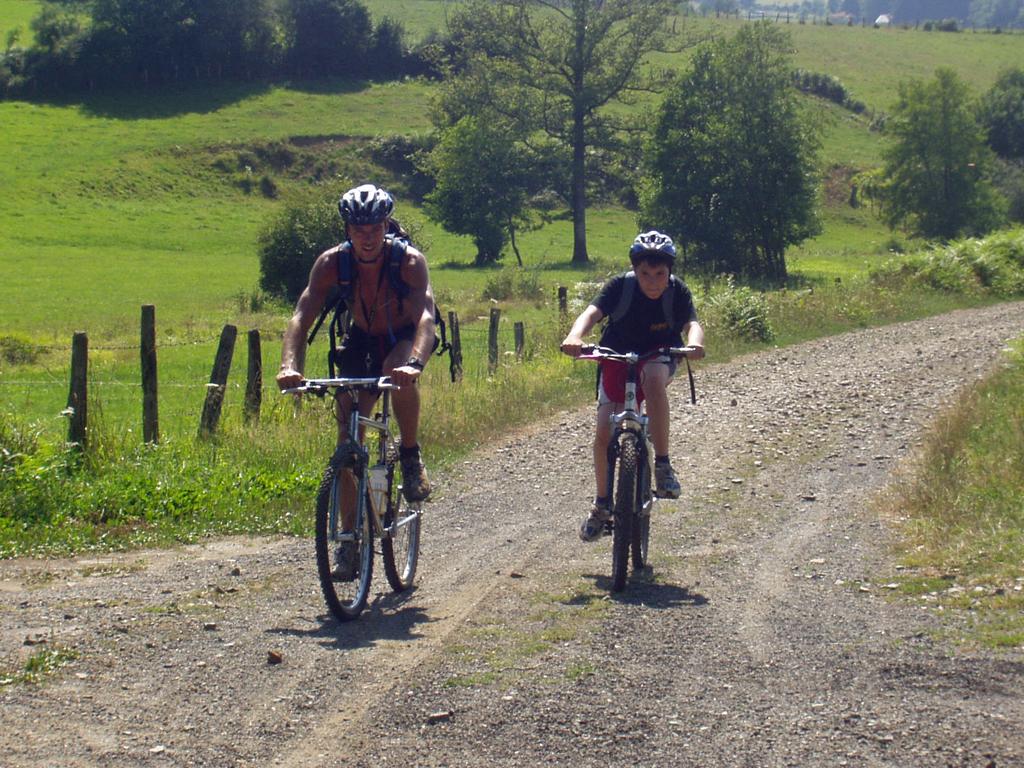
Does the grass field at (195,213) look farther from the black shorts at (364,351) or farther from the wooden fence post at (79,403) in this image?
the black shorts at (364,351)

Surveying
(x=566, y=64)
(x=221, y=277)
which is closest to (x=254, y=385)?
(x=221, y=277)

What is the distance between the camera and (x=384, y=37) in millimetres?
94188

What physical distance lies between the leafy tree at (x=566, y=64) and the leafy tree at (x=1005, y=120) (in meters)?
30.5

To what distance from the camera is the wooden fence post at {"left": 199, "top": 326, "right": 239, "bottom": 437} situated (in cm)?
1106

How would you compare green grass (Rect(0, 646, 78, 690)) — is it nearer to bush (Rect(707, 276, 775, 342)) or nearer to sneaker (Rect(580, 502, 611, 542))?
sneaker (Rect(580, 502, 611, 542))

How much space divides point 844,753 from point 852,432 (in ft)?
28.5

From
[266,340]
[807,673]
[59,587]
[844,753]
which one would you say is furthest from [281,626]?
[266,340]

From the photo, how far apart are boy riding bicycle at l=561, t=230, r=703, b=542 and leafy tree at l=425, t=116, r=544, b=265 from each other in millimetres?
50207

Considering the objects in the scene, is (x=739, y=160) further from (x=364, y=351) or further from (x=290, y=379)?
(x=290, y=379)

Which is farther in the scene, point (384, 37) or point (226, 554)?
point (384, 37)

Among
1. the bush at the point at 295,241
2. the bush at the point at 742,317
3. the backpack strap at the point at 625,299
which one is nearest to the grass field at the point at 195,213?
the bush at the point at 295,241

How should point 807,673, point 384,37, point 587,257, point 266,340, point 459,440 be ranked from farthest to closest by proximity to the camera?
point 384,37 → point 587,257 → point 266,340 → point 459,440 → point 807,673

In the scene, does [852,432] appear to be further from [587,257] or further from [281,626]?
[587,257]

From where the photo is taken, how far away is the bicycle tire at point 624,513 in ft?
20.8
